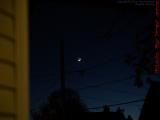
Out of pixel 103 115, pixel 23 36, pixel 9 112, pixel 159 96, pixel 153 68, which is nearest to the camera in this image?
pixel 9 112

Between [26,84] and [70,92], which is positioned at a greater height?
[70,92]

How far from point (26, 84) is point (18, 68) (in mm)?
126

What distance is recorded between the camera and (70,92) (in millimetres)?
58906

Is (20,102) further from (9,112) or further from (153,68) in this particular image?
(153,68)

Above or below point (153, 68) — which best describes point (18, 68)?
below

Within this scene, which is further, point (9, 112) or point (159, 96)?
point (159, 96)

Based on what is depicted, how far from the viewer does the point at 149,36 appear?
47.8ft

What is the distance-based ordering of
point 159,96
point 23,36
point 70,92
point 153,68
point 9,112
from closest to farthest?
point 9,112 → point 23,36 → point 153,68 → point 159,96 → point 70,92

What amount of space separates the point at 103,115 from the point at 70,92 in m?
19.2

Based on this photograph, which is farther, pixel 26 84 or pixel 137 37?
pixel 137 37

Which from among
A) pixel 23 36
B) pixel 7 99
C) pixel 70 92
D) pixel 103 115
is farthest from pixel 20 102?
pixel 70 92


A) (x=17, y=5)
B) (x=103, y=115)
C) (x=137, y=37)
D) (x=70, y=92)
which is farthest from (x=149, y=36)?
→ (x=70, y=92)

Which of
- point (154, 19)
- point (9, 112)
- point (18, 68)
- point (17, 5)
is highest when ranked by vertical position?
point (154, 19)

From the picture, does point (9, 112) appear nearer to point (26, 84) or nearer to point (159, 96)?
point (26, 84)
